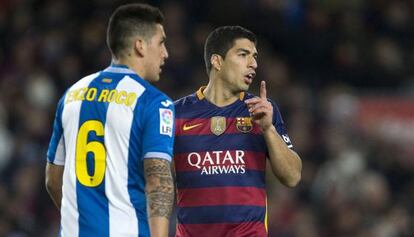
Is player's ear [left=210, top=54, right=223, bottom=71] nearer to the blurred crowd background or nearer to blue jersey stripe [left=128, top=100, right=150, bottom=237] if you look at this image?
blue jersey stripe [left=128, top=100, right=150, bottom=237]

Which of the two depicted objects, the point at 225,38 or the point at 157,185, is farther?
the point at 225,38

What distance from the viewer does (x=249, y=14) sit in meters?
16.6

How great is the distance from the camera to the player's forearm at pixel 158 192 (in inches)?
253

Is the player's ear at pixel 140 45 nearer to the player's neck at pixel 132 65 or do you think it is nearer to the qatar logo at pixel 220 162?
the player's neck at pixel 132 65

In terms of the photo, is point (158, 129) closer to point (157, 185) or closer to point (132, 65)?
point (157, 185)

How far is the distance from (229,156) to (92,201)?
1297 millimetres

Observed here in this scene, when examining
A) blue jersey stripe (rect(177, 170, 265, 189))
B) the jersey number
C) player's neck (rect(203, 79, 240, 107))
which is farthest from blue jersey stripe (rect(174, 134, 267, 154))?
the jersey number

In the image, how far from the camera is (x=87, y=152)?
6.54 metres

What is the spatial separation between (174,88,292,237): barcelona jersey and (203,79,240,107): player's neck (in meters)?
0.11

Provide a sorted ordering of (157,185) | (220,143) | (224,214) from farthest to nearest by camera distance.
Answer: (220,143)
(224,214)
(157,185)

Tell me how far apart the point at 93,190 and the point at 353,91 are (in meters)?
9.54

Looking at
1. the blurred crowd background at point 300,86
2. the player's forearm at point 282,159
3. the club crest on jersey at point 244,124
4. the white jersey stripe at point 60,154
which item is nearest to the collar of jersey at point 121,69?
the white jersey stripe at point 60,154

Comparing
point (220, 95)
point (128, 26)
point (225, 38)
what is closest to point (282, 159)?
point (220, 95)

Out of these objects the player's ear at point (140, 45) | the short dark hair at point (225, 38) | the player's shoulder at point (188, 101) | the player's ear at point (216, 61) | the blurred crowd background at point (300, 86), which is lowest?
the blurred crowd background at point (300, 86)
